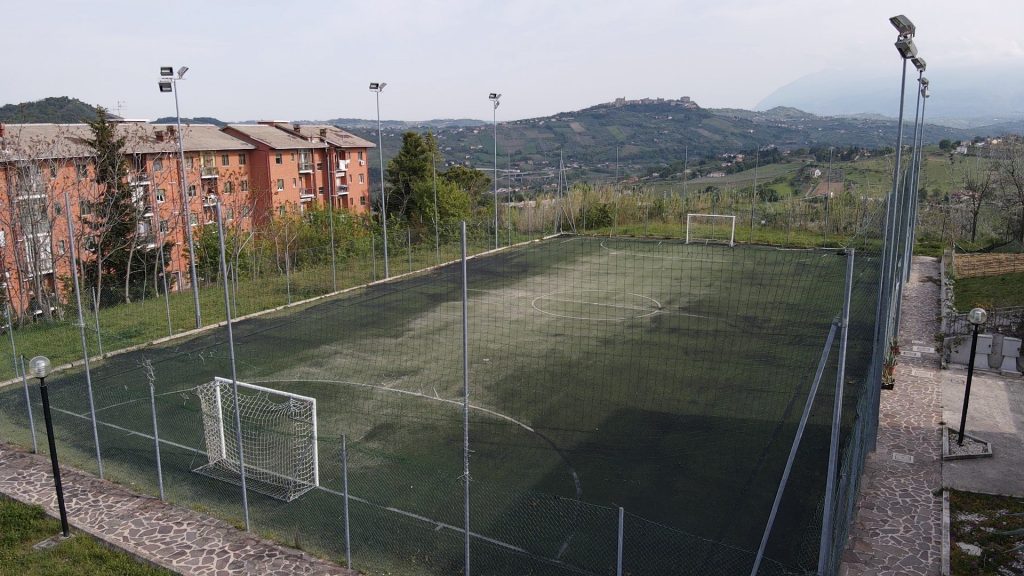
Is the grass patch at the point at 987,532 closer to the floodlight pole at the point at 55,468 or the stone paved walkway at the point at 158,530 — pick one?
the stone paved walkway at the point at 158,530

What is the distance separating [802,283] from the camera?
776 inches

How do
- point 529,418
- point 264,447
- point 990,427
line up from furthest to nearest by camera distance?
point 529,418, point 990,427, point 264,447

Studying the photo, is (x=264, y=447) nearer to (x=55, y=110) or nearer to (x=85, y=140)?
(x=85, y=140)

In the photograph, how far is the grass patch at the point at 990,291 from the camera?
14305mm

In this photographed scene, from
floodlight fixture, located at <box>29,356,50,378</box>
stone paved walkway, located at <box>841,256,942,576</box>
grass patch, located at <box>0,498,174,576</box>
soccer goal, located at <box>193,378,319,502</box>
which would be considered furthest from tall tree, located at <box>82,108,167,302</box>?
stone paved walkway, located at <box>841,256,942,576</box>

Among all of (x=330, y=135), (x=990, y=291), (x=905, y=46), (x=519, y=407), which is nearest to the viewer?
(x=905, y=46)

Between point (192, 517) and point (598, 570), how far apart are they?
14.5 feet

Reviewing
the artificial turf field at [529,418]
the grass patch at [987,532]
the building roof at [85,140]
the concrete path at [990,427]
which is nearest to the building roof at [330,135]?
the building roof at [85,140]

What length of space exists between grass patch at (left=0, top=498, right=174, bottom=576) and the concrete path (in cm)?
866

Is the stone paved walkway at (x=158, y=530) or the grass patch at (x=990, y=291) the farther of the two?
the grass patch at (x=990, y=291)

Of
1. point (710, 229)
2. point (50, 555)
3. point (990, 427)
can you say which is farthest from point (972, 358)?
point (710, 229)

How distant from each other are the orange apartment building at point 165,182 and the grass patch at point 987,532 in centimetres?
859

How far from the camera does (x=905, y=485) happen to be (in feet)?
26.5

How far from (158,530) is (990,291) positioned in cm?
1666
